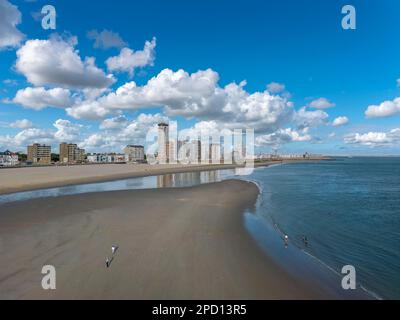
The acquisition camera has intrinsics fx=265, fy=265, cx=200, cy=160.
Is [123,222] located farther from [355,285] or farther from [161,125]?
[161,125]

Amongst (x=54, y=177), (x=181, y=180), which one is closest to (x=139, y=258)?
(x=181, y=180)

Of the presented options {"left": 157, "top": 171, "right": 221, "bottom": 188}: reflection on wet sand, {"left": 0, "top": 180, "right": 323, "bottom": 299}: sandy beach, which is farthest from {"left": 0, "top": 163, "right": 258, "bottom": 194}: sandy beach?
{"left": 0, "top": 180, "right": 323, "bottom": 299}: sandy beach

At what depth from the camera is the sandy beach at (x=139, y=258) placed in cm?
767

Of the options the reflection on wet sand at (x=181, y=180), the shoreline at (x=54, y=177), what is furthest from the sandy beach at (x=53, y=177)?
the reflection on wet sand at (x=181, y=180)

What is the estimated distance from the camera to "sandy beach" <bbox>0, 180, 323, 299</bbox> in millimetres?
7672

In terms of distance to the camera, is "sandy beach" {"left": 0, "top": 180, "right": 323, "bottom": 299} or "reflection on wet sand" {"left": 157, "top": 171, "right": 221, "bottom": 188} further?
"reflection on wet sand" {"left": 157, "top": 171, "right": 221, "bottom": 188}

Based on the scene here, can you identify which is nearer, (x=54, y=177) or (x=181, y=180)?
(x=181, y=180)

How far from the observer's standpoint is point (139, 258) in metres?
10.0

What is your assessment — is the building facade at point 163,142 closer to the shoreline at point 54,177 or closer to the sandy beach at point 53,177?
the shoreline at point 54,177

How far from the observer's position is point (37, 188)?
34.6 meters

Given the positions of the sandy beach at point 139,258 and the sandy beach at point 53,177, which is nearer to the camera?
the sandy beach at point 139,258

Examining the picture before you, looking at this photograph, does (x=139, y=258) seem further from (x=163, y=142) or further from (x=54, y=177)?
(x=163, y=142)

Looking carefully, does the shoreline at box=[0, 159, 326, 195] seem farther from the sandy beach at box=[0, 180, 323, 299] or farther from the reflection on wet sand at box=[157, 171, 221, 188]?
the sandy beach at box=[0, 180, 323, 299]
